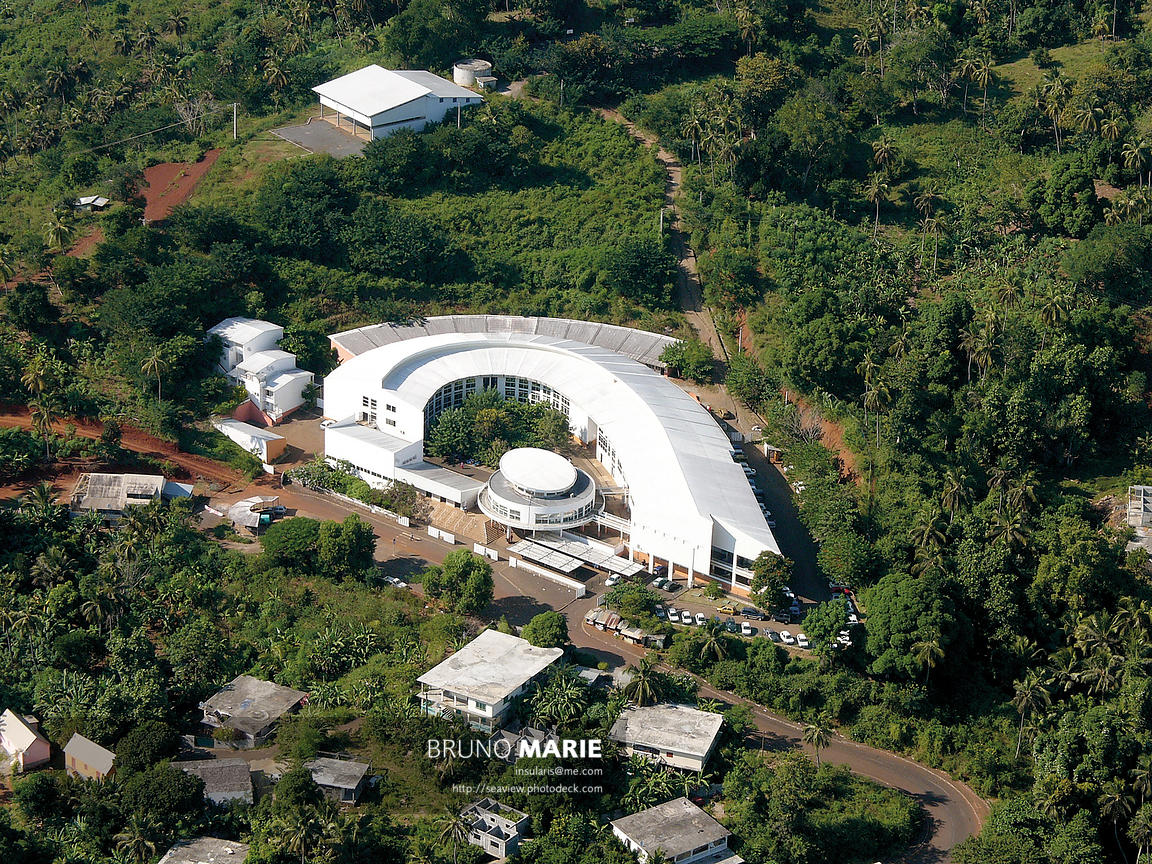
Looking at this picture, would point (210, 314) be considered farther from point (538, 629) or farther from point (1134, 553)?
point (1134, 553)

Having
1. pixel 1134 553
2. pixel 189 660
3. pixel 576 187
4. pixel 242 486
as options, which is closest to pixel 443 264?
pixel 576 187

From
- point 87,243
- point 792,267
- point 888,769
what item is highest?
point 792,267

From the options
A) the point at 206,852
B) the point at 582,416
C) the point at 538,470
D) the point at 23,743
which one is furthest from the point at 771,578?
the point at 23,743

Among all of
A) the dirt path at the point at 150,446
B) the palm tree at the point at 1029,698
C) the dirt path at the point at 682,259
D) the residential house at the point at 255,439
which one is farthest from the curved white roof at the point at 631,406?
the palm tree at the point at 1029,698

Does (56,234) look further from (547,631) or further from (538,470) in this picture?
(547,631)

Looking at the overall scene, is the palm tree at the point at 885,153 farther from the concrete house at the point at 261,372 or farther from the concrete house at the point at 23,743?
the concrete house at the point at 23,743

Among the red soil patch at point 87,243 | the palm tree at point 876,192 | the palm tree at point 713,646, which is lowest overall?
the palm tree at point 713,646
